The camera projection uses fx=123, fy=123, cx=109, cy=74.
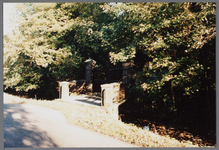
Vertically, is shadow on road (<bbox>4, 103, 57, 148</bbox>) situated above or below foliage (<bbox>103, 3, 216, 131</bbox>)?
below

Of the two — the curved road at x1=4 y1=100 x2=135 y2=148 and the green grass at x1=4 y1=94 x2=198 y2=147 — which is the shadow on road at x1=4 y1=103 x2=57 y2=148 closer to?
the curved road at x1=4 y1=100 x2=135 y2=148

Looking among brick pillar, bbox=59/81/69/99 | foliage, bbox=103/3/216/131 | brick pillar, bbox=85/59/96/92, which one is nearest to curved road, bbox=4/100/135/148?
brick pillar, bbox=59/81/69/99

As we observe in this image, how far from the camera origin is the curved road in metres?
3.13

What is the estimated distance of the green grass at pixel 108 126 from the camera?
3.24m

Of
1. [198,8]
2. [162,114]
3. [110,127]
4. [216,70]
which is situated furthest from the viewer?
[162,114]

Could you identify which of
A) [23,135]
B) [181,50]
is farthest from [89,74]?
[181,50]

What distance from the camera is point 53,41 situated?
848 cm

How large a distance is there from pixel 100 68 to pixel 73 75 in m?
2.15

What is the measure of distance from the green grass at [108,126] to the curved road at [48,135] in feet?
0.74

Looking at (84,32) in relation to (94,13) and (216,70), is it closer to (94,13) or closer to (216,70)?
(94,13)

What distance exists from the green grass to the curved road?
23 cm

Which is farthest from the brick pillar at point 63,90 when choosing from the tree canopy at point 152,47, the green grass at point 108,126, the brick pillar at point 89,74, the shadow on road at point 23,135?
the shadow on road at point 23,135

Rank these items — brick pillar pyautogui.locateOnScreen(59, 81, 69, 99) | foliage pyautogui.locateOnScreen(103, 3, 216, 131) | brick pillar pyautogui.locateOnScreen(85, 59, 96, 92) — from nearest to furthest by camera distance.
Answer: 1. foliage pyautogui.locateOnScreen(103, 3, 216, 131)
2. brick pillar pyautogui.locateOnScreen(59, 81, 69, 99)
3. brick pillar pyautogui.locateOnScreen(85, 59, 96, 92)

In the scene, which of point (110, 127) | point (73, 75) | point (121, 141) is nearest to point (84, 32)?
point (73, 75)
